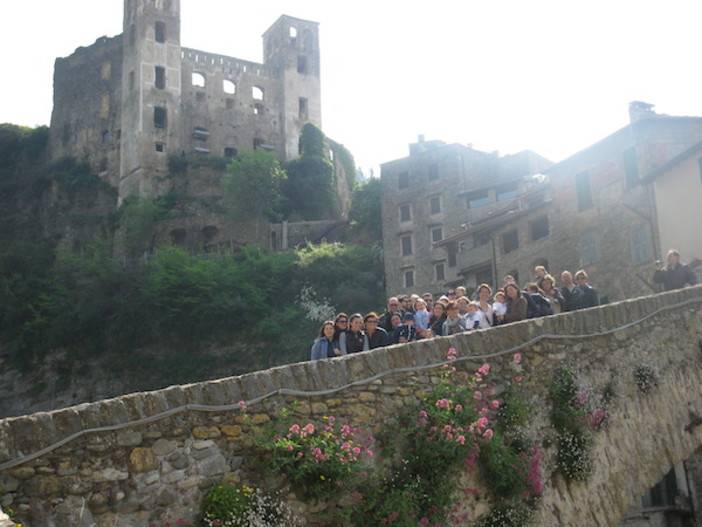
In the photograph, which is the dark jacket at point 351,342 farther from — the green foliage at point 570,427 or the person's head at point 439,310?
the green foliage at point 570,427

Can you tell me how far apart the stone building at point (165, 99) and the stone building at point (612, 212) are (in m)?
39.0

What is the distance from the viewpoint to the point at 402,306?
1538 cm

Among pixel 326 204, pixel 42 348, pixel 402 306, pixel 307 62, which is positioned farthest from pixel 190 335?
pixel 402 306

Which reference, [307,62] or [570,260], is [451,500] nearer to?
[570,260]

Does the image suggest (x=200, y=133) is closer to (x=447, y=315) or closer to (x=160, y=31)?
(x=160, y=31)

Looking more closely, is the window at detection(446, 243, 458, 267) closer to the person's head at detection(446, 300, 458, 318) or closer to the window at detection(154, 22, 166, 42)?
the window at detection(154, 22, 166, 42)

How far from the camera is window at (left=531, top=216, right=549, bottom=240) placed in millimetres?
37953

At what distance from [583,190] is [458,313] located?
928 inches

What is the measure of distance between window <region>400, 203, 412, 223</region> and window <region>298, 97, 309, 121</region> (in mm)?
21760

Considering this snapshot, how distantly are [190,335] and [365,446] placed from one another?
4725 centimetres

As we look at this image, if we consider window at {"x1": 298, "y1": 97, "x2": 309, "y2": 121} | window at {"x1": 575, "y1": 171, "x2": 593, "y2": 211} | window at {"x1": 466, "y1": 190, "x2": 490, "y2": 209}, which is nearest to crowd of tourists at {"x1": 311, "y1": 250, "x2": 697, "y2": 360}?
window at {"x1": 575, "y1": 171, "x2": 593, "y2": 211}

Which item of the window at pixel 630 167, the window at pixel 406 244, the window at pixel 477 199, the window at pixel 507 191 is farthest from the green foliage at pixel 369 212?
the window at pixel 630 167

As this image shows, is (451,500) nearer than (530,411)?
Yes

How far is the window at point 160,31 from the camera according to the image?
249 feet
